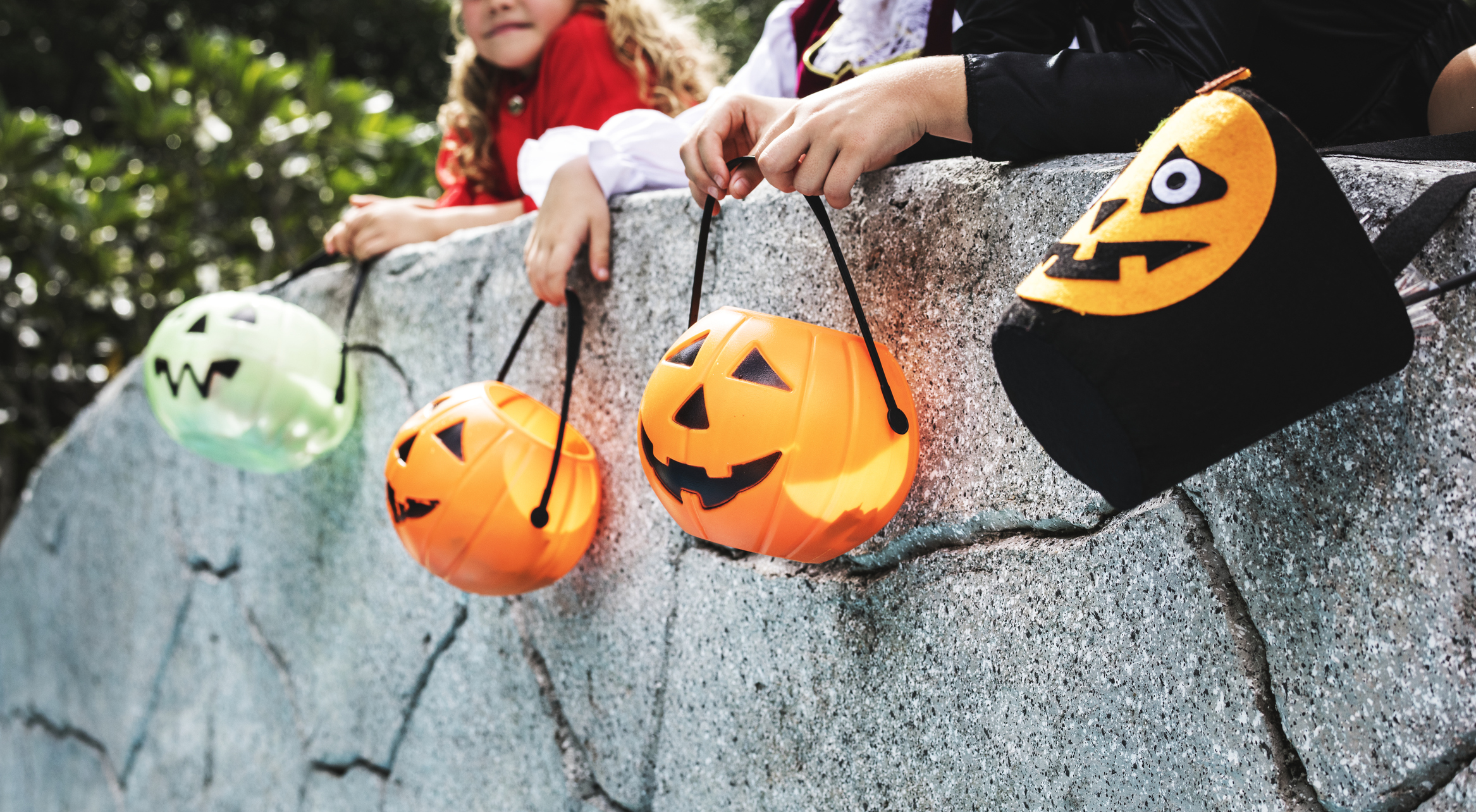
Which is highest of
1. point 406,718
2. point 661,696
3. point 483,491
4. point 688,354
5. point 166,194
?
point 688,354

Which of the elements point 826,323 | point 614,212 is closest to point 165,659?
point 614,212

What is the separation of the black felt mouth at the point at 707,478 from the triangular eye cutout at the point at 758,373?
5 centimetres

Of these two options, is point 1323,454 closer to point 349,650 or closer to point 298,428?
point 298,428

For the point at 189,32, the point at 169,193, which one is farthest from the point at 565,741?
the point at 189,32

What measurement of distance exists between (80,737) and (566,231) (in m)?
2.17

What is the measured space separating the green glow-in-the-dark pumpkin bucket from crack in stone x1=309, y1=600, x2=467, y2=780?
0.34 metres

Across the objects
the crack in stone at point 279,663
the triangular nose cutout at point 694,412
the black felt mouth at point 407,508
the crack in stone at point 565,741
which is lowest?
the crack in stone at point 279,663

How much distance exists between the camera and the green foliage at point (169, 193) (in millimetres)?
2979

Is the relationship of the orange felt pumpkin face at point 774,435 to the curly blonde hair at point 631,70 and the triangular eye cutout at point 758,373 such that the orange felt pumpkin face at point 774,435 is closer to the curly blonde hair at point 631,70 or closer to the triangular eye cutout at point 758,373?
the triangular eye cutout at point 758,373

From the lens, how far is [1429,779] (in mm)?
567

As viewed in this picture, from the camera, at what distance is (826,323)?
90 centimetres

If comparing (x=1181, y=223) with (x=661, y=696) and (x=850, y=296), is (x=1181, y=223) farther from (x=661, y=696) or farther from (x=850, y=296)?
(x=661, y=696)

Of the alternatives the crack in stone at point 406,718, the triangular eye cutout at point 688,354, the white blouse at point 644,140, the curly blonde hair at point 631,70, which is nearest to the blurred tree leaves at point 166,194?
the curly blonde hair at point 631,70

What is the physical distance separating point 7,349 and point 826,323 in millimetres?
3961
